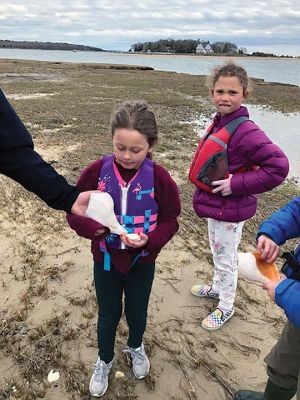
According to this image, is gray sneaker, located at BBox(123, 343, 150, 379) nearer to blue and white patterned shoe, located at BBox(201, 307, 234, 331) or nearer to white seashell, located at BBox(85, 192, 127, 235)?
blue and white patterned shoe, located at BBox(201, 307, 234, 331)

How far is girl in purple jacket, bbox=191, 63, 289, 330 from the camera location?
3047 mm

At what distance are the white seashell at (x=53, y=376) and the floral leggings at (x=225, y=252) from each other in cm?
161

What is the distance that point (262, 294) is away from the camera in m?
4.31

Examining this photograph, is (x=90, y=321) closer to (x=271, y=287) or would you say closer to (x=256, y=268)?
(x=256, y=268)

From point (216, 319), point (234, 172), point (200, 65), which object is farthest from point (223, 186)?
point (200, 65)

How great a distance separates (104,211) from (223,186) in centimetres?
117

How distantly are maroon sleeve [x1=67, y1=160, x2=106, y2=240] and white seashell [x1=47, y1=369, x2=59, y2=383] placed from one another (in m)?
1.29

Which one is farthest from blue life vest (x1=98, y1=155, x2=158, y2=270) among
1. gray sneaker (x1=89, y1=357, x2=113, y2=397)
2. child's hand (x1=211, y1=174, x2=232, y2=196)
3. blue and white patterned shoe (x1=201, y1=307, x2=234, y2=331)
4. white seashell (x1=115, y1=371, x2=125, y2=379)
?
blue and white patterned shoe (x1=201, y1=307, x2=234, y2=331)

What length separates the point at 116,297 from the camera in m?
2.80

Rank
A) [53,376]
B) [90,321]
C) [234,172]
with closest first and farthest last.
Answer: [53,376], [234,172], [90,321]

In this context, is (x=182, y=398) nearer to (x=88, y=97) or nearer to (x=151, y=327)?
(x=151, y=327)

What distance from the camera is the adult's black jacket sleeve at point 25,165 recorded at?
2.33m

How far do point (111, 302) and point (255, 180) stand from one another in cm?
144

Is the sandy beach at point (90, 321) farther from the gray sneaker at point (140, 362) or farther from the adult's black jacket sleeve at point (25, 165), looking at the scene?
the adult's black jacket sleeve at point (25, 165)
